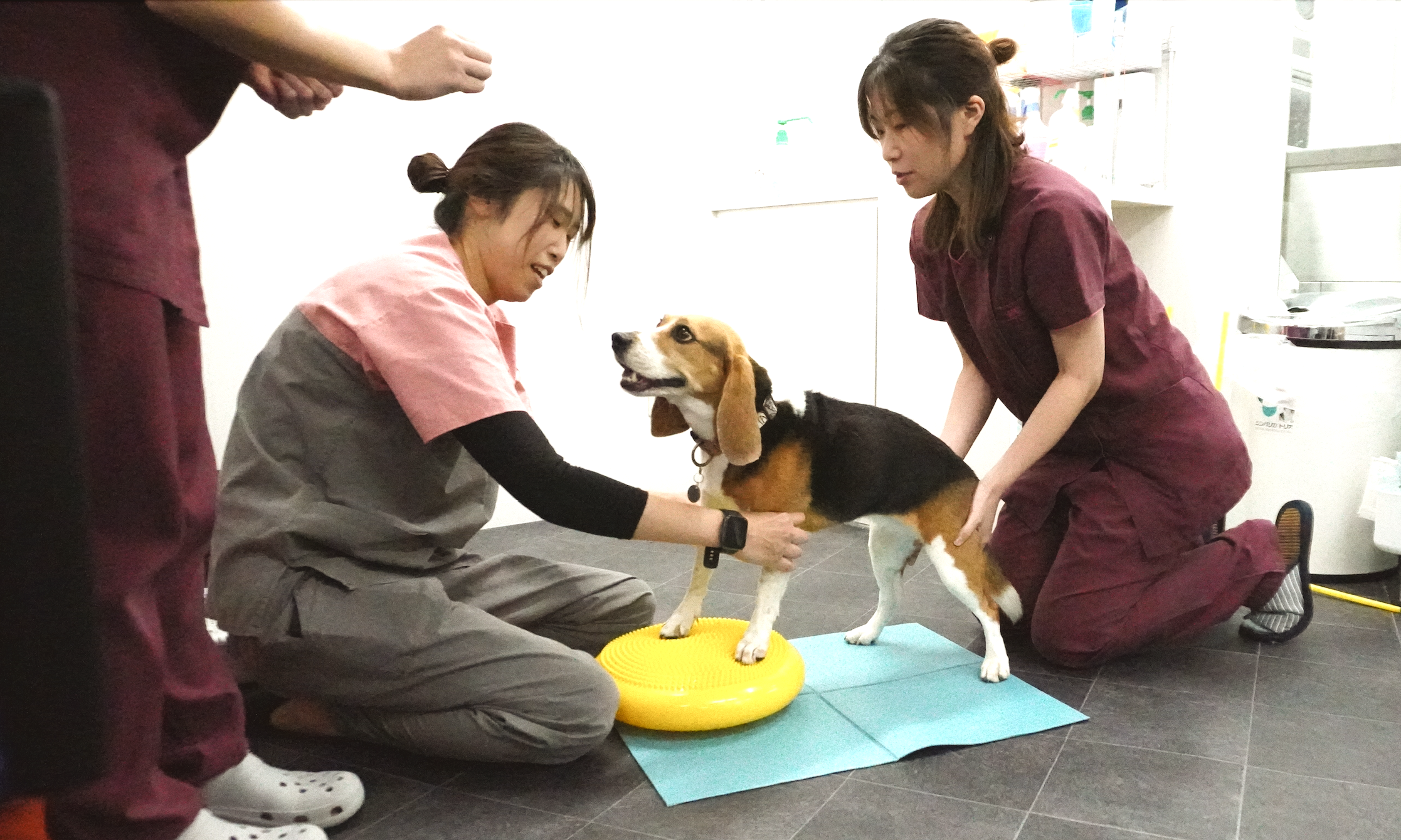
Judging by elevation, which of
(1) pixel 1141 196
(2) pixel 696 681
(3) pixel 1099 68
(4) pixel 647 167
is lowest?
(2) pixel 696 681

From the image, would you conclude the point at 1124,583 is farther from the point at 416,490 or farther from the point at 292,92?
the point at 292,92

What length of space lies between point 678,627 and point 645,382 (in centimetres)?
54

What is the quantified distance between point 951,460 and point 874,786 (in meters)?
0.78

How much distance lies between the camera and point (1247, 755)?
1747mm

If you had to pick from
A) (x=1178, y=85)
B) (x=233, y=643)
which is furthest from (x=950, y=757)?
(x=1178, y=85)

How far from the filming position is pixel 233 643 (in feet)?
5.76

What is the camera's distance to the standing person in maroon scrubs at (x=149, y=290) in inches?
35.7

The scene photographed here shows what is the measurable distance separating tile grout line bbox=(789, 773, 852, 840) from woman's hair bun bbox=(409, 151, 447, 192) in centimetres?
126

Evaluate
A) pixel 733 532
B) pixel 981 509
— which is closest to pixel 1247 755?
pixel 981 509

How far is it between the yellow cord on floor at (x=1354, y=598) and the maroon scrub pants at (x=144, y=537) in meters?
2.65

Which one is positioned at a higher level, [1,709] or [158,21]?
[158,21]

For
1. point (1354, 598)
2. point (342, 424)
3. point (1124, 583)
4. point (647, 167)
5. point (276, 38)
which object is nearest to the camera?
point (276, 38)

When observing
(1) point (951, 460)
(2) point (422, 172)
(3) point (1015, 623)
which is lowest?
(3) point (1015, 623)

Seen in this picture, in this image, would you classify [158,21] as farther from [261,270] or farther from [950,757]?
[261,270]
